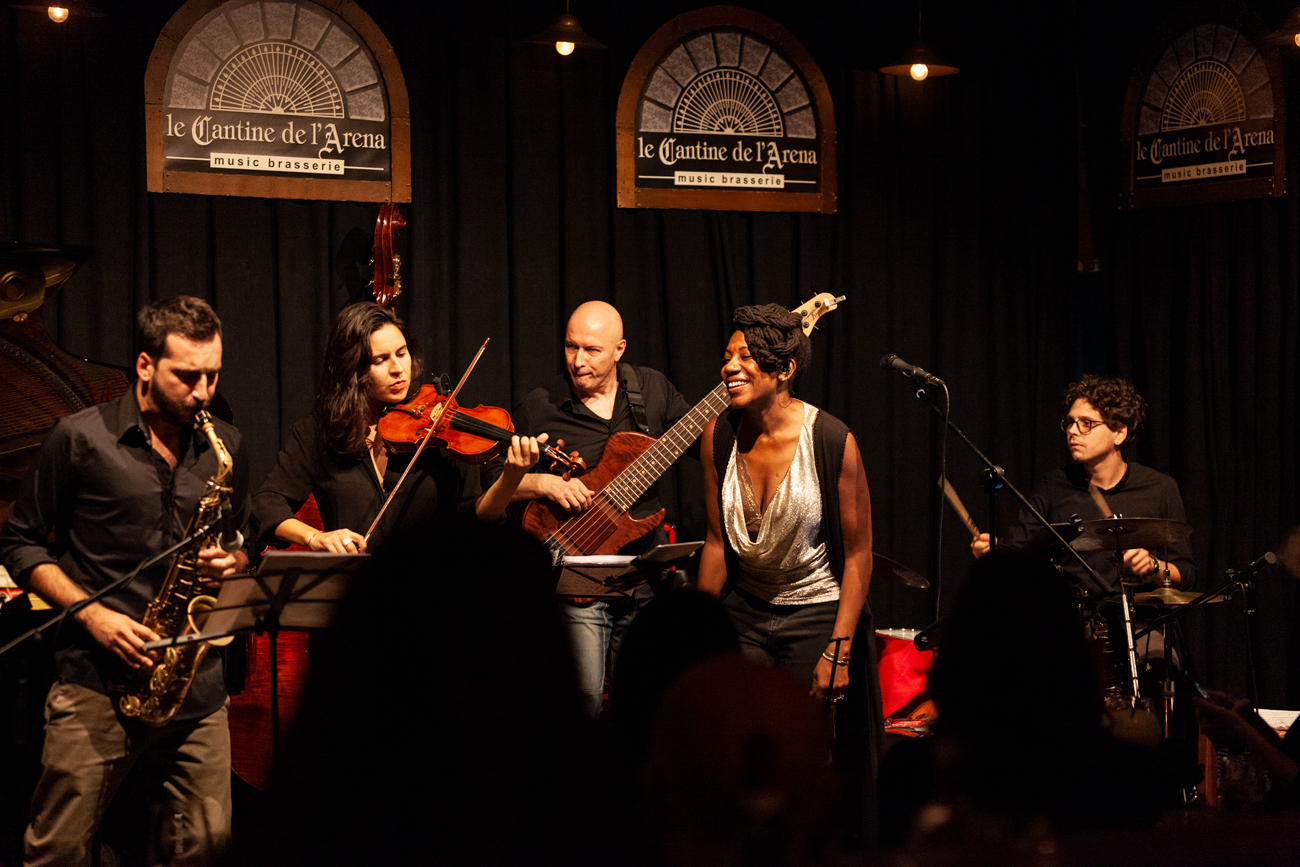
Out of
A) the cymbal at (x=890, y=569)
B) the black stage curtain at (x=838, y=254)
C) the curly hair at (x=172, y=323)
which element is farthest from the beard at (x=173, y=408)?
the cymbal at (x=890, y=569)

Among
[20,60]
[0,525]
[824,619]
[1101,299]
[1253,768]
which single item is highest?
[20,60]

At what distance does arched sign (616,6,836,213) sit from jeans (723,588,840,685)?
2592mm

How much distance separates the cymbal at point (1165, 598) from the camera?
4.71 m

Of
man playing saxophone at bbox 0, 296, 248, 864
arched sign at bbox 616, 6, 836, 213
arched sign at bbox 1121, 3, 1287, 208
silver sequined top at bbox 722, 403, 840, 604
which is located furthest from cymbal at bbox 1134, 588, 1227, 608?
man playing saxophone at bbox 0, 296, 248, 864

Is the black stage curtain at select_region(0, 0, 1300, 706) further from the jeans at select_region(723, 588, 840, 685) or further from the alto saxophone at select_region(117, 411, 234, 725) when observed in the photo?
the alto saxophone at select_region(117, 411, 234, 725)

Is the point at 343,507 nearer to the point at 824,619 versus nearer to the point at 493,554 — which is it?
the point at 824,619

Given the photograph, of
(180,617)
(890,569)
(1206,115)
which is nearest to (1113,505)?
(890,569)

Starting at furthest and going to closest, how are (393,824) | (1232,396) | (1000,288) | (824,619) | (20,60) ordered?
(1000,288)
(1232,396)
(20,60)
(824,619)
(393,824)

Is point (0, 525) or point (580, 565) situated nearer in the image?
point (580, 565)

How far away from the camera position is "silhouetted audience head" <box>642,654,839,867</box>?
1032 millimetres

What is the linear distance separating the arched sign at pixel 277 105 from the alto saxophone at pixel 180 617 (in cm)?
213

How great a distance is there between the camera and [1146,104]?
612 centimetres

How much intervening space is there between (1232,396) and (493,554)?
5610mm

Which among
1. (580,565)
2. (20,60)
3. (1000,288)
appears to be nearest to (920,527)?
(1000,288)
